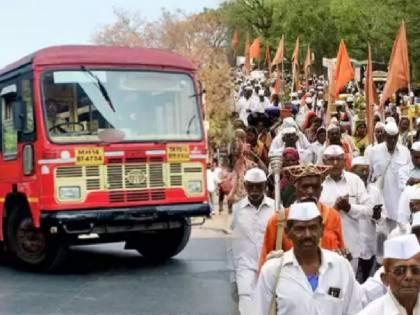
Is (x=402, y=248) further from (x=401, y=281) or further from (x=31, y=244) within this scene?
(x=31, y=244)

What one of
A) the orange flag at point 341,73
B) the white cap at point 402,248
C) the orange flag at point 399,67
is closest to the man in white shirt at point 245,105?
the orange flag at point 341,73

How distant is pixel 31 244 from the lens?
12.8m

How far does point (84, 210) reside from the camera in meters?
12.0

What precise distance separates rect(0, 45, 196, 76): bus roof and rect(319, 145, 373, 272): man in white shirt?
204 inches

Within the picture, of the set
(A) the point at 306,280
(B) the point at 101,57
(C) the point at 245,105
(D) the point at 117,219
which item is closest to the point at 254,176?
(A) the point at 306,280

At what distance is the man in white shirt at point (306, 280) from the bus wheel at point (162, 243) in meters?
8.63

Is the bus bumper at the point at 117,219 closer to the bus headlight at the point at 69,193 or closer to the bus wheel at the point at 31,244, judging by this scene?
the bus headlight at the point at 69,193

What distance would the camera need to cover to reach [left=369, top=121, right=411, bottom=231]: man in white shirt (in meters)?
10.5

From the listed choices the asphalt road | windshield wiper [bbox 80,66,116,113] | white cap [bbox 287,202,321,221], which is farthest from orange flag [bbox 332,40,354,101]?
Answer: white cap [bbox 287,202,321,221]

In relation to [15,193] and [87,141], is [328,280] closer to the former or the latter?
[87,141]

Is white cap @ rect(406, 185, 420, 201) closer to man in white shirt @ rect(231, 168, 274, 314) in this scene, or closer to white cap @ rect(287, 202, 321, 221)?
man in white shirt @ rect(231, 168, 274, 314)

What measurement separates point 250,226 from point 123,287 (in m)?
4.86

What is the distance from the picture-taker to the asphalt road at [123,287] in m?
10.1

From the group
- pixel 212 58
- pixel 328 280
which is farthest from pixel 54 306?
pixel 212 58
